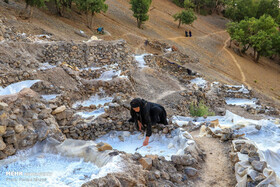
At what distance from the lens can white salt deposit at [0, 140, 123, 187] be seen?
3779mm

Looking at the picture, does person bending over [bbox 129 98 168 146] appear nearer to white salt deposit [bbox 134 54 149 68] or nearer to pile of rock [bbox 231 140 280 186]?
pile of rock [bbox 231 140 280 186]

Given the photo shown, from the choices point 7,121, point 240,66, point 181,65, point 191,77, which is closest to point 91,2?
point 181,65

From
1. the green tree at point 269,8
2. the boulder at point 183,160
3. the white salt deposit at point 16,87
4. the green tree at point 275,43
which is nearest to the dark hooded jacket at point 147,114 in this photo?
the boulder at point 183,160

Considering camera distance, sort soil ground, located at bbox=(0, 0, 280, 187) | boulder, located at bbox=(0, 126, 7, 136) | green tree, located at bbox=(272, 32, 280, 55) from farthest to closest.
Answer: green tree, located at bbox=(272, 32, 280, 55) → soil ground, located at bbox=(0, 0, 280, 187) → boulder, located at bbox=(0, 126, 7, 136)

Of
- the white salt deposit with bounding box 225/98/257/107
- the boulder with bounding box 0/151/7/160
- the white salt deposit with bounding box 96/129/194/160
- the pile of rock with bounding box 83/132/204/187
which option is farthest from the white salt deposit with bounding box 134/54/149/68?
the boulder with bounding box 0/151/7/160

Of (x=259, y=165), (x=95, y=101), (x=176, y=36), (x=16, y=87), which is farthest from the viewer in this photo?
(x=176, y=36)

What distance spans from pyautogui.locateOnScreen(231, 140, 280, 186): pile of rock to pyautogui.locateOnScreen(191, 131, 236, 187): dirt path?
0.19m

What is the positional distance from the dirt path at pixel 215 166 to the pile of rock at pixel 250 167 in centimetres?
19

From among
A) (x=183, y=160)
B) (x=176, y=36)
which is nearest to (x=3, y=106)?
(x=183, y=160)

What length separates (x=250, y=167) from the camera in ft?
13.7

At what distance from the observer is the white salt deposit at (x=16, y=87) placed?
22.6 feet

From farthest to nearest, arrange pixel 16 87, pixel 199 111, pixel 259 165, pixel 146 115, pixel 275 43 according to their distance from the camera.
A: 1. pixel 275 43
2. pixel 199 111
3. pixel 16 87
4. pixel 146 115
5. pixel 259 165

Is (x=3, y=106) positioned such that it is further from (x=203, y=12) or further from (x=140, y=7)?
(x=203, y=12)

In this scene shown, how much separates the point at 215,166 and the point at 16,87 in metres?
5.83
